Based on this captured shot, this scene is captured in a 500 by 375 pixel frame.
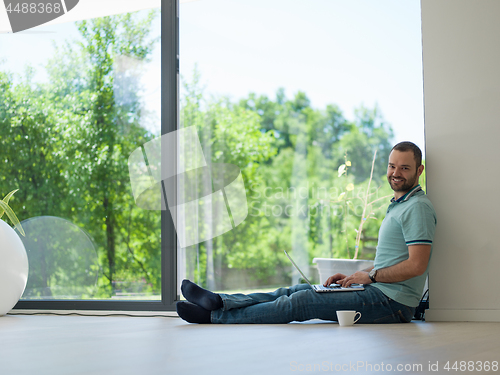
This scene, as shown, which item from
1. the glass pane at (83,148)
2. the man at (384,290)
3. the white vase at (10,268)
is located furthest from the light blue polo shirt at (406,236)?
the white vase at (10,268)

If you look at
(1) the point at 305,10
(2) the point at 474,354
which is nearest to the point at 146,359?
(2) the point at 474,354

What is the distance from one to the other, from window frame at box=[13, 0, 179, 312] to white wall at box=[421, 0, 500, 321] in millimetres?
1486

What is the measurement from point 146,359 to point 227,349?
0.27m

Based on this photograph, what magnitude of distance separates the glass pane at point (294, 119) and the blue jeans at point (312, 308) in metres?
0.84

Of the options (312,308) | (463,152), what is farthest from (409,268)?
(463,152)

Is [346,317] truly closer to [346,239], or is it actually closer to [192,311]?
[192,311]

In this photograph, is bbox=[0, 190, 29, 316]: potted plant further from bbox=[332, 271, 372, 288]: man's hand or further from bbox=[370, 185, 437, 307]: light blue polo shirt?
bbox=[370, 185, 437, 307]: light blue polo shirt

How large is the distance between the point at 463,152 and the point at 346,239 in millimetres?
1034

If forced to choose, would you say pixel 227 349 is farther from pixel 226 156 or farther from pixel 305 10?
pixel 305 10

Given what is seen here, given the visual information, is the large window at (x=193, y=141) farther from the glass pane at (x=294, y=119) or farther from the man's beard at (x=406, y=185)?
the man's beard at (x=406, y=185)

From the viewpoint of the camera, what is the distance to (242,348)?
1592 mm

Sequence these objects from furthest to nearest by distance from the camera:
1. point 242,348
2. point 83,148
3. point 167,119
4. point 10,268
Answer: point 83,148 < point 167,119 < point 10,268 < point 242,348

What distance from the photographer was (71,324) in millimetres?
2479

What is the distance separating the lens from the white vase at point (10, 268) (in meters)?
2.79
